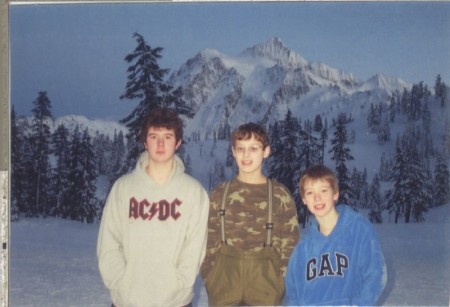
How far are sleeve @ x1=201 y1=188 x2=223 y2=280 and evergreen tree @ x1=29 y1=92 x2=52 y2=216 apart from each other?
37.6 inches

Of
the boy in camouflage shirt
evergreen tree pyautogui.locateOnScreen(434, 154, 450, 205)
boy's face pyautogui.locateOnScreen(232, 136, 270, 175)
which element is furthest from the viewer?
evergreen tree pyautogui.locateOnScreen(434, 154, 450, 205)

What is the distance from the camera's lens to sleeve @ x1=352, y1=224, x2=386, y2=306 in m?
4.30

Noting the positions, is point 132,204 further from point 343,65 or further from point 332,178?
point 343,65

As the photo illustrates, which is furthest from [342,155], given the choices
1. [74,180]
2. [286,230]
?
[74,180]

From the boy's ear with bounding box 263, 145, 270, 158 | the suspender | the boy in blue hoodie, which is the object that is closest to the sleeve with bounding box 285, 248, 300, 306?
the boy in blue hoodie

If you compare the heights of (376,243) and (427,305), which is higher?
(376,243)

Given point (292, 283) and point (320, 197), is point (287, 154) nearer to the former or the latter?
point (320, 197)

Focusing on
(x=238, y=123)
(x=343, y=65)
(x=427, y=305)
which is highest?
(x=343, y=65)

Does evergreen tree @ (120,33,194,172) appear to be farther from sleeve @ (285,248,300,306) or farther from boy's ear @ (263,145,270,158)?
sleeve @ (285,248,300,306)

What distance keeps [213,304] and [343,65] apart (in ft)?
5.02

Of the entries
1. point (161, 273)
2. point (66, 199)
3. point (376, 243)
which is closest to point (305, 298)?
point (376, 243)

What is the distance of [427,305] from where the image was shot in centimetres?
451

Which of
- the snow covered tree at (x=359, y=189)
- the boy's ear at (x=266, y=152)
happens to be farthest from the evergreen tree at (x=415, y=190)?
the boy's ear at (x=266, y=152)

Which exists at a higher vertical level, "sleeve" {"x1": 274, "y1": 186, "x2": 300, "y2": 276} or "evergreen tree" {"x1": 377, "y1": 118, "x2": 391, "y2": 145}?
"evergreen tree" {"x1": 377, "y1": 118, "x2": 391, "y2": 145}
